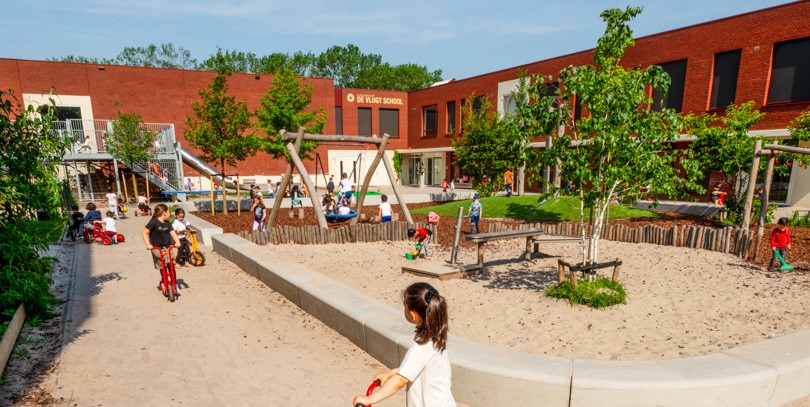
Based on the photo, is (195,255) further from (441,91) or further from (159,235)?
(441,91)

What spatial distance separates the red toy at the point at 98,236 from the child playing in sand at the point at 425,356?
13.5 meters

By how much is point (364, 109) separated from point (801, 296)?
1397 inches

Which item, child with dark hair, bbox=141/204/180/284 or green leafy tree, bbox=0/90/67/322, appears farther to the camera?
child with dark hair, bbox=141/204/180/284

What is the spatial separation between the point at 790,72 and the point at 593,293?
19410 millimetres

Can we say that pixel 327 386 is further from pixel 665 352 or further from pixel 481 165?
pixel 481 165

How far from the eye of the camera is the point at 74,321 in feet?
20.5

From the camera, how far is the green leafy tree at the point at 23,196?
5.63 metres

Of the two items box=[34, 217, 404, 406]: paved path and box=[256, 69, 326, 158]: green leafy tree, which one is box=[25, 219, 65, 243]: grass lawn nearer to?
box=[34, 217, 404, 406]: paved path

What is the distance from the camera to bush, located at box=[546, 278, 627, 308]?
6.40 meters

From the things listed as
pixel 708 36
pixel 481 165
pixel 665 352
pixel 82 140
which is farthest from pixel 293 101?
pixel 708 36

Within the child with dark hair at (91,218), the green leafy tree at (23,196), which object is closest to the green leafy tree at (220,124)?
the child with dark hair at (91,218)

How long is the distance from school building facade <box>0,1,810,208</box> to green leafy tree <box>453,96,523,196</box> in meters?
1.44

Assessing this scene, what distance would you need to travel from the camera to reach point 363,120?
3938cm

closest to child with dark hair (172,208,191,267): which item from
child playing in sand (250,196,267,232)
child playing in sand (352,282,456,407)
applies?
child playing in sand (250,196,267,232)
